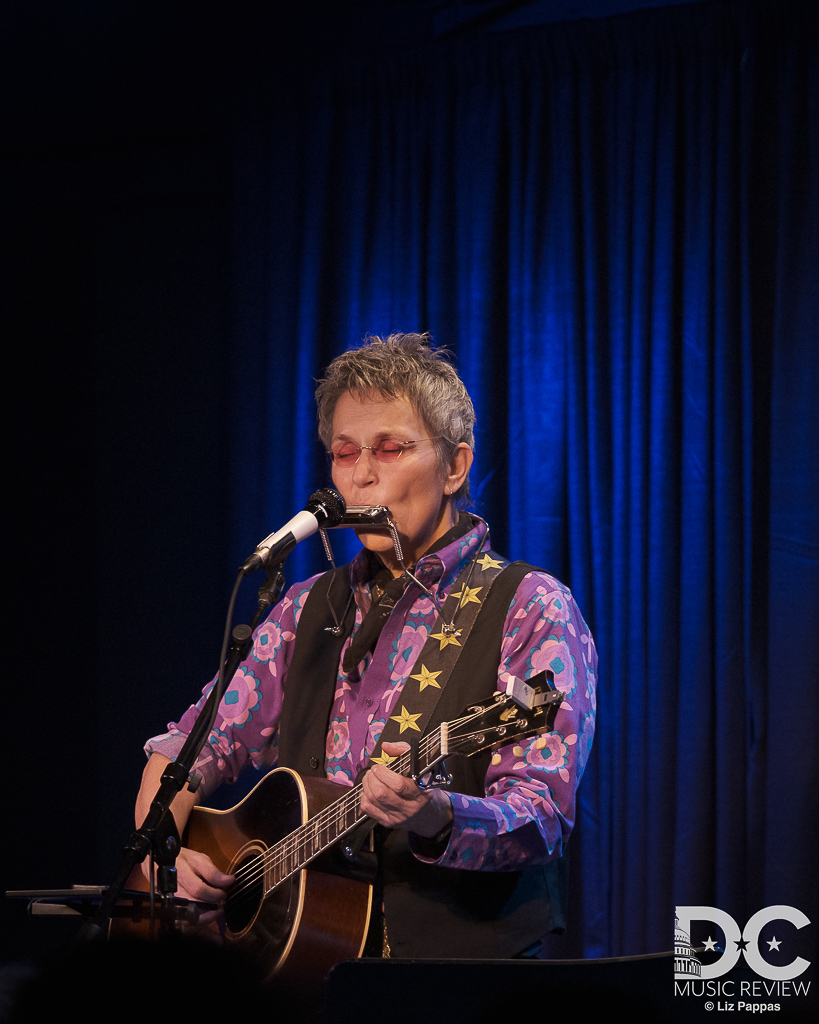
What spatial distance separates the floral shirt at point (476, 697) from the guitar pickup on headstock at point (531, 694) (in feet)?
0.49

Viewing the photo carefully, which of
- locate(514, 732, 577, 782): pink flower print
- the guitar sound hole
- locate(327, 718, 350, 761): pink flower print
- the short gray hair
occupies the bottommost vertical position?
the guitar sound hole

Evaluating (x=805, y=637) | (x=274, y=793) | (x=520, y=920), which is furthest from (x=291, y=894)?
(x=805, y=637)

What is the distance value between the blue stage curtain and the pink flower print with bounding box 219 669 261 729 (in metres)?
1.06

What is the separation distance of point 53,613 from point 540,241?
2354 mm

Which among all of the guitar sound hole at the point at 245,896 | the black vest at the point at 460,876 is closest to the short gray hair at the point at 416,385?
the black vest at the point at 460,876

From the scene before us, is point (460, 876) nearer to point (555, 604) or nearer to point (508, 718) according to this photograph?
point (508, 718)

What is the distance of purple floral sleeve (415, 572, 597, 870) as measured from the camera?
1.75 metres

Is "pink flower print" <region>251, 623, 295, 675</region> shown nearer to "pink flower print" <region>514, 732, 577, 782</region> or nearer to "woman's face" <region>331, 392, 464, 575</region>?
"woman's face" <region>331, 392, 464, 575</region>

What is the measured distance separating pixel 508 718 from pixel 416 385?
87 cm

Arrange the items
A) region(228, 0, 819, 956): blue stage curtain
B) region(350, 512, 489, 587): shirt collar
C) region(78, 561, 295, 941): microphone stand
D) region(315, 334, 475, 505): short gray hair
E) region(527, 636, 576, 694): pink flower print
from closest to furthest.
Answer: region(78, 561, 295, 941): microphone stand
region(527, 636, 576, 694): pink flower print
region(350, 512, 489, 587): shirt collar
region(315, 334, 475, 505): short gray hair
region(228, 0, 819, 956): blue stage curtain

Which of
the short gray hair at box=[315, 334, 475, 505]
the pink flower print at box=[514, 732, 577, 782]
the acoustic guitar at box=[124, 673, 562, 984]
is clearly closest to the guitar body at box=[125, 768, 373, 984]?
the acoustic guitar at box=[124, 673, 562, 984]

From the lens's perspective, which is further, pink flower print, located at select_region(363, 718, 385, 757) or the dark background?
the dark background

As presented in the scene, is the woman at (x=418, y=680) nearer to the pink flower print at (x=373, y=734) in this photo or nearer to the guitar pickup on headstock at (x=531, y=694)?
the pink flower print at (x=373, y=734)

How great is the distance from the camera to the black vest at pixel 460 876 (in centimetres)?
187
